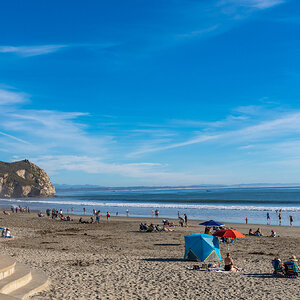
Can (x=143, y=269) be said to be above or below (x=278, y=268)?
below

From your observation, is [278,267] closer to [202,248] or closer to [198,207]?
[202,248]

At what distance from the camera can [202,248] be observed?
53.4 feet

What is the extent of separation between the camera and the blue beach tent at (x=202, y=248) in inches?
640

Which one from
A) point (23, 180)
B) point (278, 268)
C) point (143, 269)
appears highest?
point (23, 180)

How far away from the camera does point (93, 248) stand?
20.2 m

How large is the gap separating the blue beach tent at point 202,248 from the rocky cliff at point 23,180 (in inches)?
5505

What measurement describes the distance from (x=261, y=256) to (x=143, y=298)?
10.2 m

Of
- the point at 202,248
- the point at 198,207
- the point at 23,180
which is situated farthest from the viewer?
the point at 23,180

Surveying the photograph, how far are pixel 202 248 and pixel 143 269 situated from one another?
3.44 meters

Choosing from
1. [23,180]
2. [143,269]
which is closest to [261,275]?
[143,269]

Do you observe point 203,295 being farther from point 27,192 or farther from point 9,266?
point 27,192

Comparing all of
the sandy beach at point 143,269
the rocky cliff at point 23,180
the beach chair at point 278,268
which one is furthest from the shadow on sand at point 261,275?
the rocky cliff at point 23,180

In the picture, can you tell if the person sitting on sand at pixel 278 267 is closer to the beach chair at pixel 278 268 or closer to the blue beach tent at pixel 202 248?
the beach chair at pixel 278 268

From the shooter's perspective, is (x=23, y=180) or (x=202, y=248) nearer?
(x=202, y=248)
